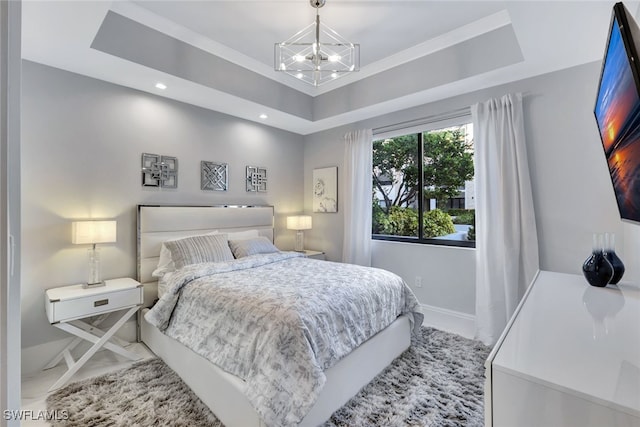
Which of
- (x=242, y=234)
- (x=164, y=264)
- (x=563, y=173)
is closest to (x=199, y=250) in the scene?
(x=164, y=264)

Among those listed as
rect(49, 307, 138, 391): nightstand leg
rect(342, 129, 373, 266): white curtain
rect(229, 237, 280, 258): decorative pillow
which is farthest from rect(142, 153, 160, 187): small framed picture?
rect(342, 129, 373, 266): white curtain

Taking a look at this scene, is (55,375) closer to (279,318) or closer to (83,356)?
(83,356)

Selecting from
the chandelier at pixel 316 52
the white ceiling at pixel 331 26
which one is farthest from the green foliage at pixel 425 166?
the chandelier at pixel 316 52

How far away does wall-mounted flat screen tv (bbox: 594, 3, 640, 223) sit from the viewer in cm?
84

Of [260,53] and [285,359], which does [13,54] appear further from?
[260,53]

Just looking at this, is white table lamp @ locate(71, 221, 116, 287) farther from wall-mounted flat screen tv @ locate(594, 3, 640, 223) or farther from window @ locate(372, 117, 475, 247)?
wall-mounted flat screen tv @ locate(594, 3, 640, 223)

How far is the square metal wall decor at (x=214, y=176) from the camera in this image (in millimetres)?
3404

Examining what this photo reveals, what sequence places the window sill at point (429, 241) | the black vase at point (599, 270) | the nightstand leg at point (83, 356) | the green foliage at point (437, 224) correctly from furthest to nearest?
the green foliage at point (437, 224) → the window sill at point (429, 241) → the nightstand leg at point (83, 356) → the black vase at point (599, 270)

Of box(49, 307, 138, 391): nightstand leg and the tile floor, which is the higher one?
box(49, 307, 138, 391): nightstand leg

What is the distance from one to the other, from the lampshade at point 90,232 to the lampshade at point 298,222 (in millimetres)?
2186

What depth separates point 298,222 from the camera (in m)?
4.18

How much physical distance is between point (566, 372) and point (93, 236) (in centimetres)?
297

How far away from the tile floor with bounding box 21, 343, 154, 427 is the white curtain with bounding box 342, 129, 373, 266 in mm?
2488

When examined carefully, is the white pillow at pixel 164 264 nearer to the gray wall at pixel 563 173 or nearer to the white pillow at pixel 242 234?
the white pillow at pixel 242 234
